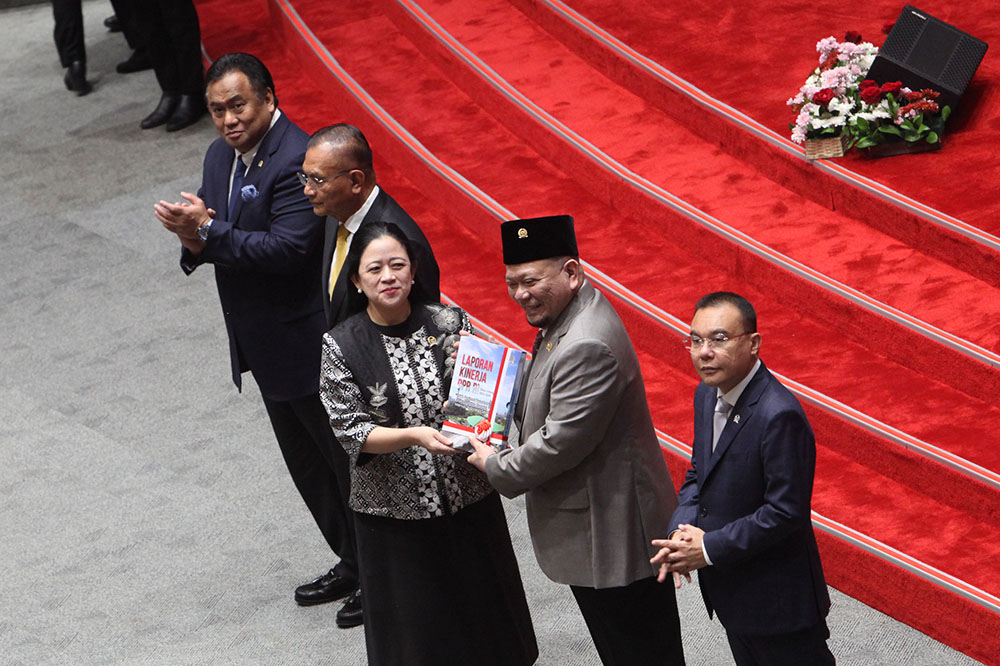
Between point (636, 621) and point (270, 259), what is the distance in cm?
143

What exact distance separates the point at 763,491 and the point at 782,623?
0.95 feet

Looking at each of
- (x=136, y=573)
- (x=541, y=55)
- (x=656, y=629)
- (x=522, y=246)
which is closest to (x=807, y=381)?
(x=656, y=629)

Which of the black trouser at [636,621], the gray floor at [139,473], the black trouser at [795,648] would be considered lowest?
the gray floor at [139,473]

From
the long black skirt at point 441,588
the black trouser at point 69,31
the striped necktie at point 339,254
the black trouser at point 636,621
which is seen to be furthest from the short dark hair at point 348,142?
the black trouser at point 69,31

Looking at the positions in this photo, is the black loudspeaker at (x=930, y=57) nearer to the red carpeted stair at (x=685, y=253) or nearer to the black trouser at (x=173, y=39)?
the red carpeted stair at (x=685, y=253)

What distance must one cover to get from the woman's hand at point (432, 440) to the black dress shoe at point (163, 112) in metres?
4.84

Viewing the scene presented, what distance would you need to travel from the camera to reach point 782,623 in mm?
2719

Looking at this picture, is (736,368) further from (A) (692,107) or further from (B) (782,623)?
(A) (692,107)

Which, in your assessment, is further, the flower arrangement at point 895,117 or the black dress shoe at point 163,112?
the black dress shoe at point 163,112

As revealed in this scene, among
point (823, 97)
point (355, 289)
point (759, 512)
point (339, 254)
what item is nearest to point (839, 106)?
point (823, 97)

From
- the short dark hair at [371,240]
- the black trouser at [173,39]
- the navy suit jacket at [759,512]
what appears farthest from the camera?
the black trouser at [173,39]

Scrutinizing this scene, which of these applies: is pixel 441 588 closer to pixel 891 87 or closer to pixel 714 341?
pixel 714 341

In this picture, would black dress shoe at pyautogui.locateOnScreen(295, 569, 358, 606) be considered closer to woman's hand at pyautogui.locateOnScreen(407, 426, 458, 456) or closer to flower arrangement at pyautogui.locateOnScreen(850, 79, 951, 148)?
woman's hand at pyautogui.locateOnScreen(407, 426, 458, 456)

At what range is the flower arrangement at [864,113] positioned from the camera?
16.4 feet
